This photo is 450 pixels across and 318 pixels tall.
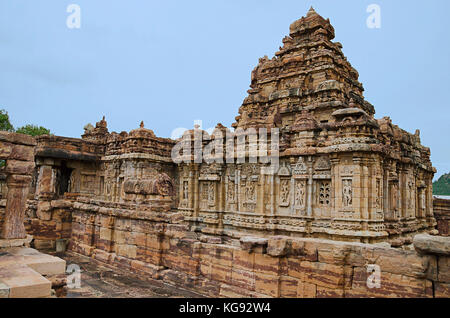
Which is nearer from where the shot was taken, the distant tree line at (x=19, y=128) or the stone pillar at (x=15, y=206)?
the stone pillar at (x=15, y=206)

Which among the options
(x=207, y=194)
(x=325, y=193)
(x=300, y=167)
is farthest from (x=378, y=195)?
(x=207, y=194)

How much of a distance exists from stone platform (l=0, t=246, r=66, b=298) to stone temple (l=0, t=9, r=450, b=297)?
1.60 meters

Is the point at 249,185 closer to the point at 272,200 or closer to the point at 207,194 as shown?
the point at 272,200

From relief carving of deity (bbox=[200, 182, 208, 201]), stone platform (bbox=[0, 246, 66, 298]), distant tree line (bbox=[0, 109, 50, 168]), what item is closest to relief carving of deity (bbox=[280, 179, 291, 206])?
relief carving of deity (bbox=[200, 182, 208, 201])

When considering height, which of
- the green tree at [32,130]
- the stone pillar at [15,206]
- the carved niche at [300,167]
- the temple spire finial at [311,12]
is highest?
the temple spire finial at [311,12]

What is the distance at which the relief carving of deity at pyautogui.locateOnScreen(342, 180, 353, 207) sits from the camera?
11836 millimetres

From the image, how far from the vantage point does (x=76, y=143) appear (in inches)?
861

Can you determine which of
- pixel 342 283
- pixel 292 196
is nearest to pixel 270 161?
pixel 292 196

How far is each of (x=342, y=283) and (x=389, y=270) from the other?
0.89 m

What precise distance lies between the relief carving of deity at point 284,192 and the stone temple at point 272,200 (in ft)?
0.15

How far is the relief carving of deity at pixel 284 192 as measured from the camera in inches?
A: 536

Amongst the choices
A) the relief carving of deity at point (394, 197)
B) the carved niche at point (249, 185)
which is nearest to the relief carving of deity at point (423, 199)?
the relief carving of deity at point (394, 197)

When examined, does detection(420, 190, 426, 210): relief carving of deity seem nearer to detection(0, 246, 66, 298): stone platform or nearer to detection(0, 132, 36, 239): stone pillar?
detection(0, 246, 66, 298): stone platform

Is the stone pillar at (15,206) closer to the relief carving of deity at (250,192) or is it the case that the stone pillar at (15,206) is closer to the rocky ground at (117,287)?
the rocky ground at (117,287)
